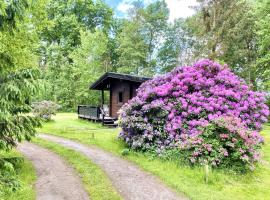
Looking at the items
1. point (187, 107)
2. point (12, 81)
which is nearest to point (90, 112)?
point (187, 107)

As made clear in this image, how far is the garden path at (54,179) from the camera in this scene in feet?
22.6

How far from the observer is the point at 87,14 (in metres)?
46.5

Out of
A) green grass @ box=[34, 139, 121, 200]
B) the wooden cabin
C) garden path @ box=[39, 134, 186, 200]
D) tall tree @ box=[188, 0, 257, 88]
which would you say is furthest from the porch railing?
tall tree @ box=[188, 0, 257, 88]

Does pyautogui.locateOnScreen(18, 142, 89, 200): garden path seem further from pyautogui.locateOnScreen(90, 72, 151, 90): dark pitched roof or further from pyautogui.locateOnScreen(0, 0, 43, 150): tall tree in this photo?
pyautogui.locateOnScreen(90, 72, 151, 90): dark pitched roof

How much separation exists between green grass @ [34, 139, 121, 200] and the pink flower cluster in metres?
2.39

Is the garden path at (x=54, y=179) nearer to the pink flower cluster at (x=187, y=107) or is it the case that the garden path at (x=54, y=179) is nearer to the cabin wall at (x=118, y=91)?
the pink flower cluster at (x=187, y=107)

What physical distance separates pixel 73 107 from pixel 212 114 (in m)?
28.3

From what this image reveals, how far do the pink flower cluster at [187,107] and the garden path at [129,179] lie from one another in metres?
1.51

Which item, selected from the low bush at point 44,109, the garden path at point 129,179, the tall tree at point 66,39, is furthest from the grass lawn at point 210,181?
the tall tree at point 66,39

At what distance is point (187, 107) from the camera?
12055mm

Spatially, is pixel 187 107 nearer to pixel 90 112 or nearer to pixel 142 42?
pixel 90 112

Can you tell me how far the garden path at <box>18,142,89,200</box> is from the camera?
6895 millimetres

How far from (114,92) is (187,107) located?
42.0 feet

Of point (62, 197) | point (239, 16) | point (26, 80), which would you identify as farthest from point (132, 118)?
point (239, 16)
